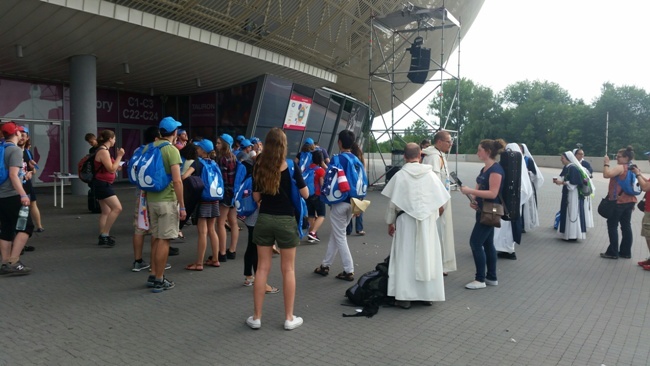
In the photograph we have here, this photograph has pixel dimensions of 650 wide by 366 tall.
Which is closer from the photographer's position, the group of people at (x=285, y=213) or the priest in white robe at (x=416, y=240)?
the group of people at (x=285, y=213)

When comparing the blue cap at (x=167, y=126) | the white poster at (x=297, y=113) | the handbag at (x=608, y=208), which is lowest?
the handbag at (x=608, y=208)

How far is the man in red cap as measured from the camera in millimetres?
5785

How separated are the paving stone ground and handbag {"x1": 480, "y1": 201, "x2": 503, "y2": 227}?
821 millimetres

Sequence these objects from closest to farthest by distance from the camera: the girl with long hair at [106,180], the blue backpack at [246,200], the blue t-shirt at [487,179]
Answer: the blue backpack at [246,200]
the blue t-shirt at [487,179]
the girl with long hair at [106,180]

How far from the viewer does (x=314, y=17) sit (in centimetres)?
1859

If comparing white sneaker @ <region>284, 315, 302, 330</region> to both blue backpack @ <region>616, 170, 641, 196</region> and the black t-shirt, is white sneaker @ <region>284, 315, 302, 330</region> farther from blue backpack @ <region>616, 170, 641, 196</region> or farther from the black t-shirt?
blue backpack @ <region>616, 170, 641, 196</region>

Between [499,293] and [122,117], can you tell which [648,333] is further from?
[122,117]

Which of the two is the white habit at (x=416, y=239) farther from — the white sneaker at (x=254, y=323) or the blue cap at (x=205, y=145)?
the blue cap at (x=205, y=145)

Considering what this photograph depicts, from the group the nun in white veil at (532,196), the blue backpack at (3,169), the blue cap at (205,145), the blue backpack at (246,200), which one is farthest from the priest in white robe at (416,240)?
the nun in white veil at (532,196)

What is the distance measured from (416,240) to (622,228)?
4398 millimetres

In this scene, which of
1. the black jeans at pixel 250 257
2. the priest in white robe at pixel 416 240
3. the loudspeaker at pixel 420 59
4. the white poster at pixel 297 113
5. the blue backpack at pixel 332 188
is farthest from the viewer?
the white poster at pixel 297 113

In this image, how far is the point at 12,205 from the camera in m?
5.87

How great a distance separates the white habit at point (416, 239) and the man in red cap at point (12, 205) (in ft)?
14.2

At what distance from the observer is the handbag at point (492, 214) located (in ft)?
18.6
